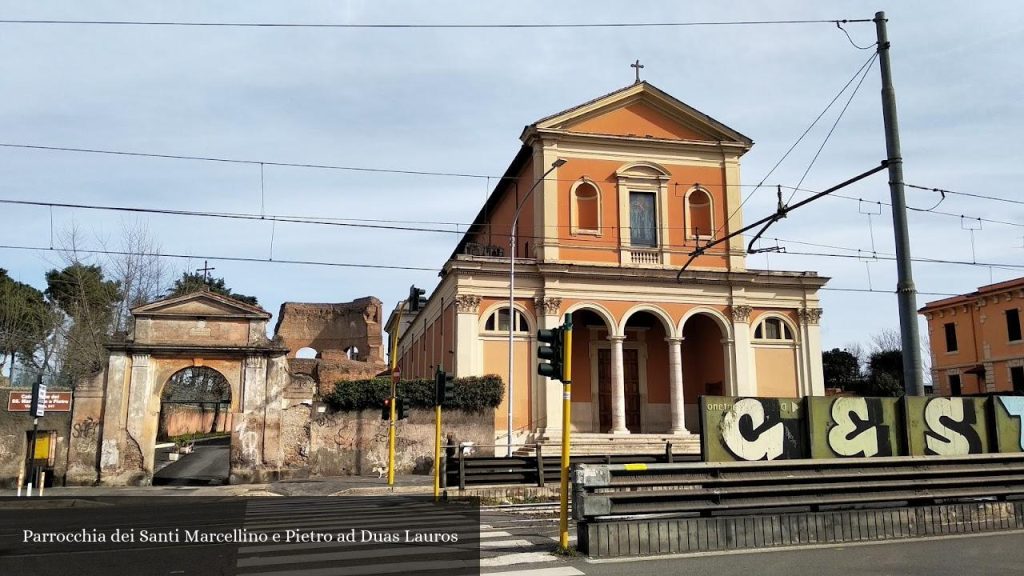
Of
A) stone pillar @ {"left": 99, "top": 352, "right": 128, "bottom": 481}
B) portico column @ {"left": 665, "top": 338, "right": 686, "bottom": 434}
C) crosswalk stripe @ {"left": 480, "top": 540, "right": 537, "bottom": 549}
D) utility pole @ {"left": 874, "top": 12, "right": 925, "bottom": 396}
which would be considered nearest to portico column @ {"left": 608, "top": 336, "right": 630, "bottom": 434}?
portico column @ {"left": 665, "top": 338, "right": 686, "bottom": 434}

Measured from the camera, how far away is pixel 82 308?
146 ft

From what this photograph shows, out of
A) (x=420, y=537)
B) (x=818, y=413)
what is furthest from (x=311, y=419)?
(x=818, y=413)

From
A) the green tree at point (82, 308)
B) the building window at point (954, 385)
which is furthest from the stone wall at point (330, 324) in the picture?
the building window at point (954, 385)

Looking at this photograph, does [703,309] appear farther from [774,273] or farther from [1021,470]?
[1021,470]

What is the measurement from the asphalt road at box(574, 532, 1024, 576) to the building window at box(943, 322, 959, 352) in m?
45.4

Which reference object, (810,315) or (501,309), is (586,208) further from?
(810,315)

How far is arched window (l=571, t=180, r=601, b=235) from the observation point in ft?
109

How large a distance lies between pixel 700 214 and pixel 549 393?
10986mm

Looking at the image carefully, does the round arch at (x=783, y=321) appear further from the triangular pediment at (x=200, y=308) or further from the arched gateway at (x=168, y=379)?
the triangular pediment at (x=200, y=308)

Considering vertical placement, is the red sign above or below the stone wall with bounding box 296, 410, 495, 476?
above

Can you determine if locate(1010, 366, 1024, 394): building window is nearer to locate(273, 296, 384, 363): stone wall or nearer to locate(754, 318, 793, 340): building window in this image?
locate(754, 318, 793, 340): building window

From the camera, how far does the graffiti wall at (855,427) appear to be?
10641 millimetres

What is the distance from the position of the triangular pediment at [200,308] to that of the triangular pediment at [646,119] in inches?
617

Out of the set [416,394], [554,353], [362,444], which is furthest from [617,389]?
[554,353]
